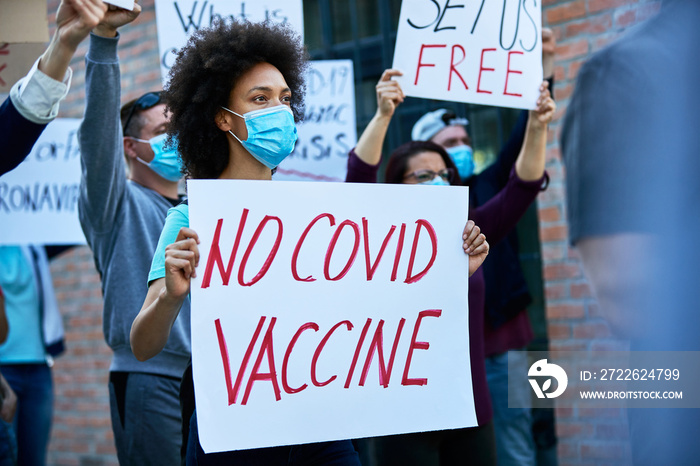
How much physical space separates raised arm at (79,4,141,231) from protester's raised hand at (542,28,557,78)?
1.67 meters

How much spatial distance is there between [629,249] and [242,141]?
4.02 feet

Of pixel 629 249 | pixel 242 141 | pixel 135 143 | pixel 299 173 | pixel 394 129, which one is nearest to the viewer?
pixel 629 249

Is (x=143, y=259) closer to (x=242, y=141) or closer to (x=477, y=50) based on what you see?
(x=242, y=141)

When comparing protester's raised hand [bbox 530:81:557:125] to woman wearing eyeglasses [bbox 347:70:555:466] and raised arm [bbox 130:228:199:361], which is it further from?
raised arm [bbox 130:228:199:361]

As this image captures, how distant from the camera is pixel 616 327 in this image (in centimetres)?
104

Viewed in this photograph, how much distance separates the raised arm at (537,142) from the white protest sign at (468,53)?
0.12 feet

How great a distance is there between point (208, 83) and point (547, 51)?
158 cm

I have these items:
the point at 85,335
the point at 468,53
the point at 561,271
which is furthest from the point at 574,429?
the point at 85,335

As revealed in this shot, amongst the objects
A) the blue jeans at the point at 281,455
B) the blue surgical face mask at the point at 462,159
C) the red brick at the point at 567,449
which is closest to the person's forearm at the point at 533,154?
the blue surgical face mask at the point at 462,159

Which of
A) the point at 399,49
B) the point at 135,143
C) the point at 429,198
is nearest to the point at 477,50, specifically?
the point at 399,49

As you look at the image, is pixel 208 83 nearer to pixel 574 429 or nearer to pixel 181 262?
pixel 181 262

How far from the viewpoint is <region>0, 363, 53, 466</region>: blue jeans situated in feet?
11.7

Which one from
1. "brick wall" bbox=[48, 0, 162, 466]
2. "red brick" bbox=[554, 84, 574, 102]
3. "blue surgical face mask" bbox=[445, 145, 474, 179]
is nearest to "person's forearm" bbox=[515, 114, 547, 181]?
"blue surgical face mask" bbox=[445, 145, 474, 179]

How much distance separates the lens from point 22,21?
2.54 metres
